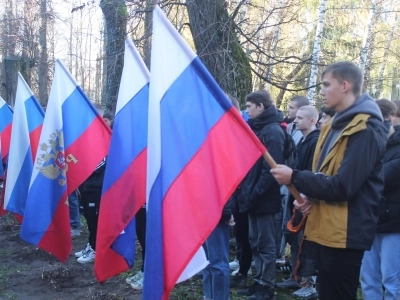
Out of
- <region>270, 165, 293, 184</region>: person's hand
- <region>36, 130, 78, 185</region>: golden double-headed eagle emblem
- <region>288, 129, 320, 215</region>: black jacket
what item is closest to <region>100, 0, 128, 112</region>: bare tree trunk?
<region>36, 130, 78, 185</region>: golden double-headed eagle emblem

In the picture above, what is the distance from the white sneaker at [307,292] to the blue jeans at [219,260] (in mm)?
1104

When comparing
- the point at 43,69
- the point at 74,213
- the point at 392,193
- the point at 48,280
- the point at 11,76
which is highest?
the point at 43,69

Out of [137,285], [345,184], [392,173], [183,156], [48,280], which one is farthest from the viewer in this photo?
[48,280]

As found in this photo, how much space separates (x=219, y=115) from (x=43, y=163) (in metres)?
2.56

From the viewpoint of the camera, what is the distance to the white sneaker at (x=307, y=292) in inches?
197

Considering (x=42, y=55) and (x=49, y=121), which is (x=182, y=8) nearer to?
(x=49, y=121)

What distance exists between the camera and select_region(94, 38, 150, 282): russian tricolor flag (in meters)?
3.92

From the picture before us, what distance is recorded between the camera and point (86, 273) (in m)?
5.84

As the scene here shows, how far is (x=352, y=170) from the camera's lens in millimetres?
2676

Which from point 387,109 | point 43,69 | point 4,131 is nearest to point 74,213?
point 4,131

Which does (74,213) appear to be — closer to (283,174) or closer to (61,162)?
(61,162)

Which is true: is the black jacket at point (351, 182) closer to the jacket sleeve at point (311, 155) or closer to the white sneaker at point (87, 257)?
the jacket sleeve at point (311, 155)

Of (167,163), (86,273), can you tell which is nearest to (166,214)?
(167,163)

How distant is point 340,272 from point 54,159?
3116 mm
